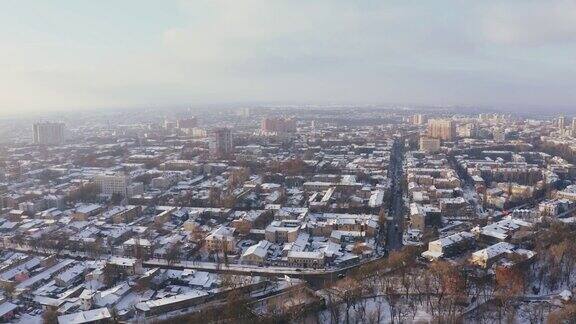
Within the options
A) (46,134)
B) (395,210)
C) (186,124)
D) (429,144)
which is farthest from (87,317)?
(186,124)

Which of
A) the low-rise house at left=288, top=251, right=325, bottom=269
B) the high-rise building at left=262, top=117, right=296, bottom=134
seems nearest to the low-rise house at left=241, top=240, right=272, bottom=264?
the low-rise house at left=288, top=251, right=325, bottom=269

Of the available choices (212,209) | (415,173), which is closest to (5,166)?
(212,209)

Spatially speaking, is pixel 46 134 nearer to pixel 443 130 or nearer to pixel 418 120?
pixel 443 130

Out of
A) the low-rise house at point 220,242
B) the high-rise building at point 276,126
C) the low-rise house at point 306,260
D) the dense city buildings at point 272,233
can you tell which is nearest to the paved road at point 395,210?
the dense city buildings at point 272,233

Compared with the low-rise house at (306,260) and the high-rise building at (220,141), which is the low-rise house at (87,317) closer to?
the low-rise house at (306,260)

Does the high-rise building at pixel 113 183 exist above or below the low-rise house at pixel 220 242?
above

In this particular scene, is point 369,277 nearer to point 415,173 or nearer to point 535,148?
point 415,173

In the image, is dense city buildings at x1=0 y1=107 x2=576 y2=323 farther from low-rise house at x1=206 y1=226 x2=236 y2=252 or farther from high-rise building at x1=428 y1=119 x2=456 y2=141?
high-rise building at x1=428 y1=119 x2=456 y2=141

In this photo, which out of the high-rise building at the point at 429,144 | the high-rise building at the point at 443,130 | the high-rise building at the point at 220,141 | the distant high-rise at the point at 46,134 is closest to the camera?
the high-rise building at the point at 429,144
